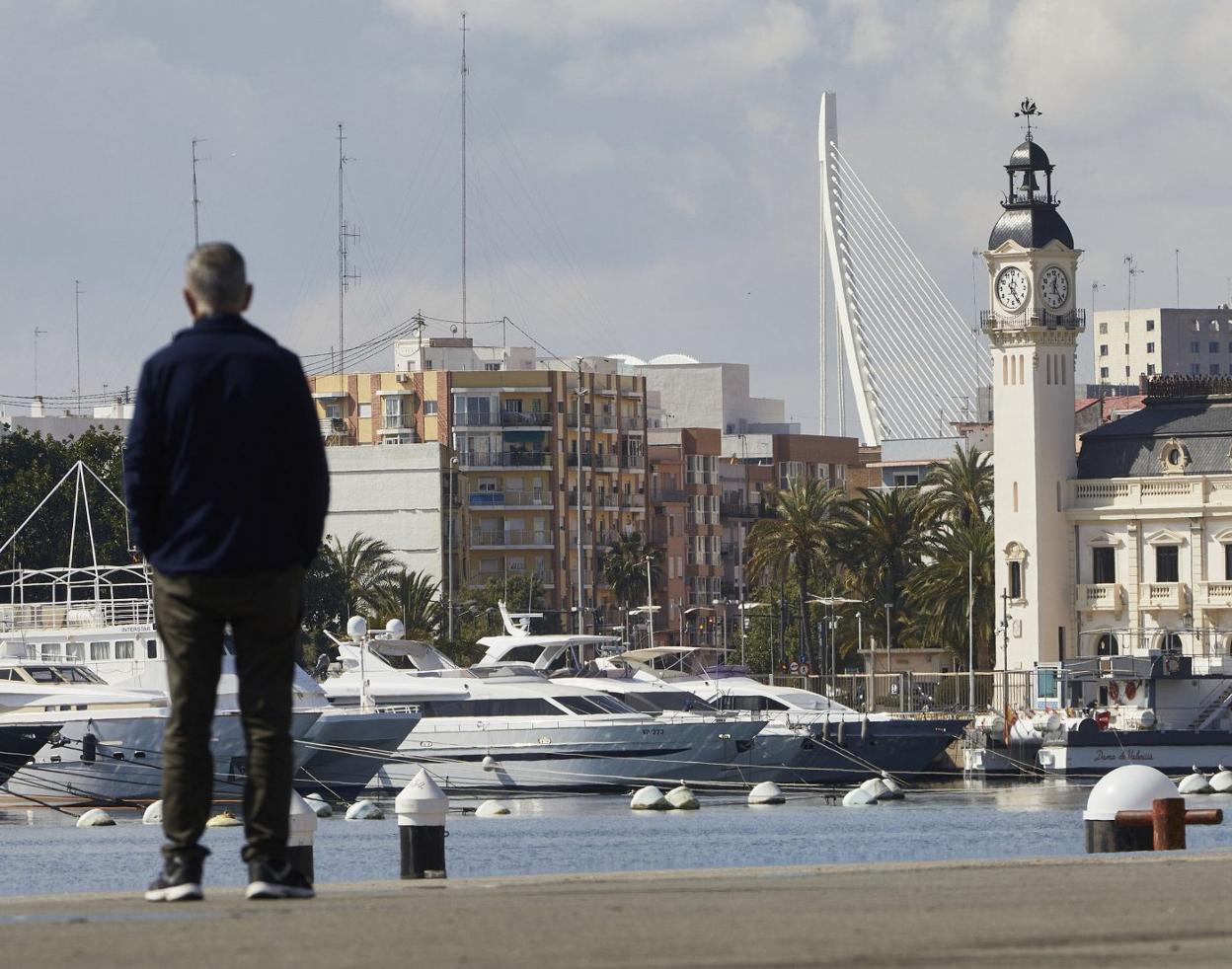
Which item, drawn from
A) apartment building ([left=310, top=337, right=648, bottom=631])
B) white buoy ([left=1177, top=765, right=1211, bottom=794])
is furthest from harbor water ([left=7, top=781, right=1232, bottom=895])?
apartment building ([left=310, top=337, right=648, bottom=631])

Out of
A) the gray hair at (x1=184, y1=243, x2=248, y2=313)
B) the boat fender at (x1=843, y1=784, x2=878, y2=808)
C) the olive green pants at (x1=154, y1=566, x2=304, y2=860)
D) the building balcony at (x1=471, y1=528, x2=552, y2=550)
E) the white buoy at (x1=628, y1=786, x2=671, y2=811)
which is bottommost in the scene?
the boat fender at (x1=843, y1=784, x2=878, y2=808)

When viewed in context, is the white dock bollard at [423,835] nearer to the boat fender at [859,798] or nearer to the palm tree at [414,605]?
the boat fender at [859,798]

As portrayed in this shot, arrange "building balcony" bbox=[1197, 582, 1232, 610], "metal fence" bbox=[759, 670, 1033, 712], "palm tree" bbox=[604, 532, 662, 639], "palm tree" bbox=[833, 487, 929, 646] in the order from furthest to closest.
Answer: "palm tree" bbox=[604, 532, 662, 639]
"palm tree" bbox=[833, 487, 929, 646]
"building balcony" bbox=[1197, 582, 1232, 610]
"metal fence" bbox=[759, 670, 1033, 712]

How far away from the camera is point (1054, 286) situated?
108688 millimetres

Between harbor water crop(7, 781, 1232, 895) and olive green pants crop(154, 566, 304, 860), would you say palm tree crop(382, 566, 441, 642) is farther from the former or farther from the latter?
olive green pants crop(154, 566, 304, 860)

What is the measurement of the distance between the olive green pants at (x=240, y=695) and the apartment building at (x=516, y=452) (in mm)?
119504

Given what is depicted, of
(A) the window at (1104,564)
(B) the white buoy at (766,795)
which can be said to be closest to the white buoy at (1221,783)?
(B) the white buoy at (766,795)

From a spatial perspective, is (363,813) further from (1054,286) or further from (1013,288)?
(1054,286)

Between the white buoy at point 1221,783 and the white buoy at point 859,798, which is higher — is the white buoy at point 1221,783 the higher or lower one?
the lower one

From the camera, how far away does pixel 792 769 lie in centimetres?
6362

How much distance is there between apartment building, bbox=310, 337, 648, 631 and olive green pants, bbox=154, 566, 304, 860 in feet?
392

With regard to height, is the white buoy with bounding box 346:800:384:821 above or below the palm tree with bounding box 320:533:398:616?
below

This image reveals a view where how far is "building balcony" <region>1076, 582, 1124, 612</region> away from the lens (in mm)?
102062

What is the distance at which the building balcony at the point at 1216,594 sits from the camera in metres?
99.9
